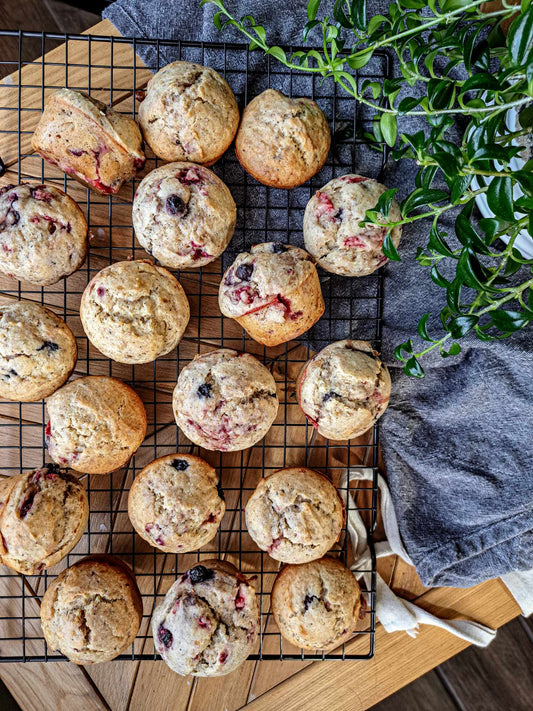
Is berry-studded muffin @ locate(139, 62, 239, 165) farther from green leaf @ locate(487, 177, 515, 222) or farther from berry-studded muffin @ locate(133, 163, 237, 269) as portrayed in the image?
green leaf @ locate(487, 177, 515, 222)

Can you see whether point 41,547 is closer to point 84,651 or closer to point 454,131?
point 84,651

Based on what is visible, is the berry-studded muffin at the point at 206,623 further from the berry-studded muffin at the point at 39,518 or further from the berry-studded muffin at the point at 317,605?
the berry-studded muffin at the point at 39,518

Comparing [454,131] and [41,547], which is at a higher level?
[454,131]

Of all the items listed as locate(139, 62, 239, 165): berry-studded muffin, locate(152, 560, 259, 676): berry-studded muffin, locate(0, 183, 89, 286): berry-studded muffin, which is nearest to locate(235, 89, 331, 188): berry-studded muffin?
locate(139, 62, 239, 165): berry-studded muffin

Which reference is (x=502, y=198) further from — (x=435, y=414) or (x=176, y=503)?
(x=176, y=503)

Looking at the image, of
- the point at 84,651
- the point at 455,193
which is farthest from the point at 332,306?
the point at 84,651

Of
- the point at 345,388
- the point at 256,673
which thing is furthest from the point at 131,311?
the point at 256,673
